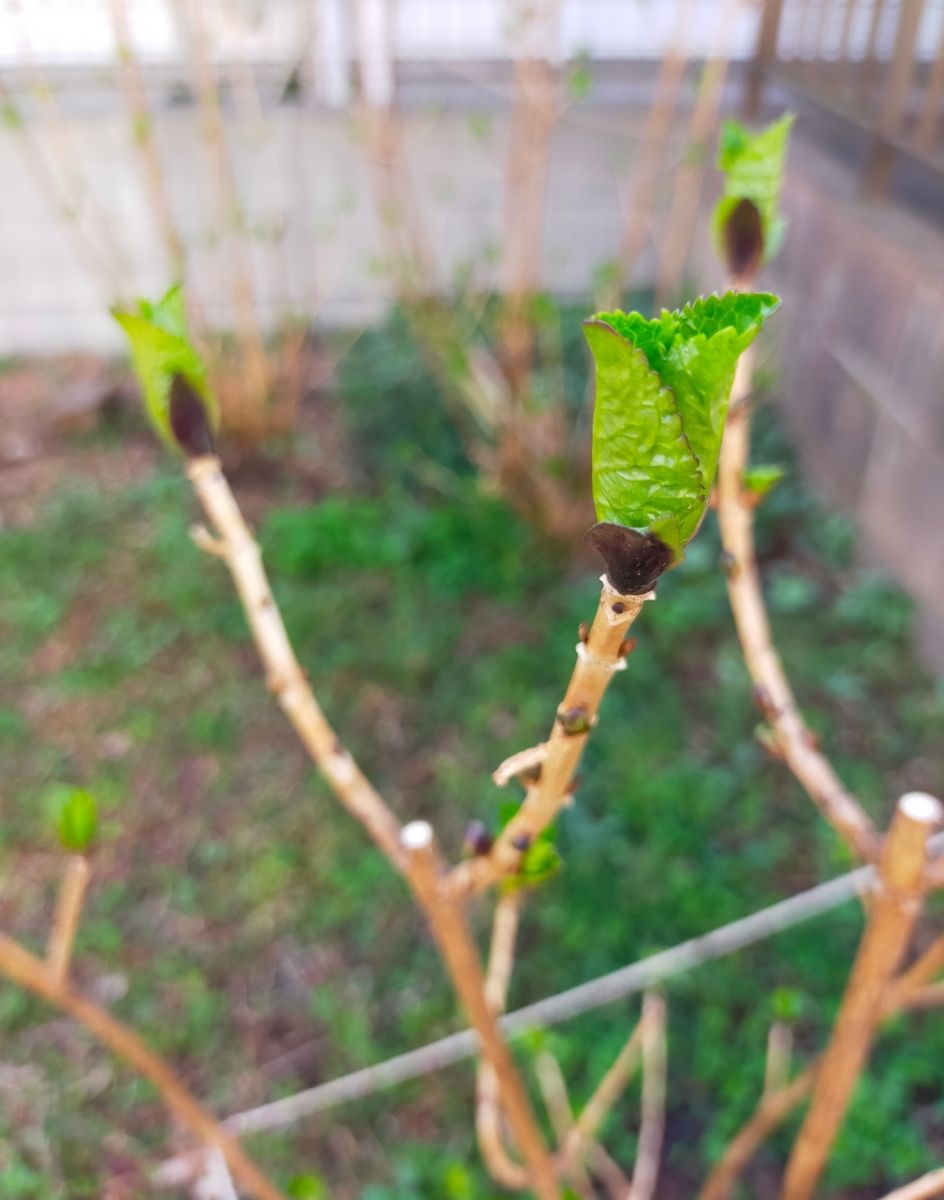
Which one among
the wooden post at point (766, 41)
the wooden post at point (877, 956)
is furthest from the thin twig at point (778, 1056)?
the wooden post at point (766, 41)

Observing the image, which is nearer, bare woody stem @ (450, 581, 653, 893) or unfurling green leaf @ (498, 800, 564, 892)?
bare woody stem @ (450, 581, 653, 893)

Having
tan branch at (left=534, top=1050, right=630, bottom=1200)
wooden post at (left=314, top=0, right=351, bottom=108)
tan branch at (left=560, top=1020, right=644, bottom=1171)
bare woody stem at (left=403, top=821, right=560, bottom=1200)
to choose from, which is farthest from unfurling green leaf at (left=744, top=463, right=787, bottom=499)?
wooden post at (left=314, top=0, right=351, bottom=108)

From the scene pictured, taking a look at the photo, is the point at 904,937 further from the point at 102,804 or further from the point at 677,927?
the point at 102,804

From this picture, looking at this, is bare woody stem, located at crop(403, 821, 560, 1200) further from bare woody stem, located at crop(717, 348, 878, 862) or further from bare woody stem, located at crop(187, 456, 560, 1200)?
bare woody stem, located at crop(717, 348, 878, 862)

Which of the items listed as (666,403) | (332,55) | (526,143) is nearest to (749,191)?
(666,403)

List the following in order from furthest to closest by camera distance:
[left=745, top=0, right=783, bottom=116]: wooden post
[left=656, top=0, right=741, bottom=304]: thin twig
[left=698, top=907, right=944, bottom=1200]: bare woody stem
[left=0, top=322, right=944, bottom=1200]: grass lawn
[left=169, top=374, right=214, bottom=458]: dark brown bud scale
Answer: [left=745, top=0, right=783, bottom=116]: wooden post < [left=656, top=0, right=741, bottom=304]: thin twig < [left=0, top=322, right=944, bottom=1200]: grass lawn < [left=698, top=907, right=944, bottom=1200]: bare woody stem < [left=169, top=374, right=214, bottom=458]: dark brown bud scale

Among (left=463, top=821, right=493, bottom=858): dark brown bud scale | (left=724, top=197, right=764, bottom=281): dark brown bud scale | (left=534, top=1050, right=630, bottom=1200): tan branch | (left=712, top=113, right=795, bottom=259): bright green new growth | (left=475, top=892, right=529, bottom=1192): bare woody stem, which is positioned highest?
(left=712, top=113, right=795, bottom=259): bright green new growth

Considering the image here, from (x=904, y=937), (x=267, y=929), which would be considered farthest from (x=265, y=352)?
(x=904, y=937)

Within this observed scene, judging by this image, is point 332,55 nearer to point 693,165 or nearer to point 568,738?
point 693,165
